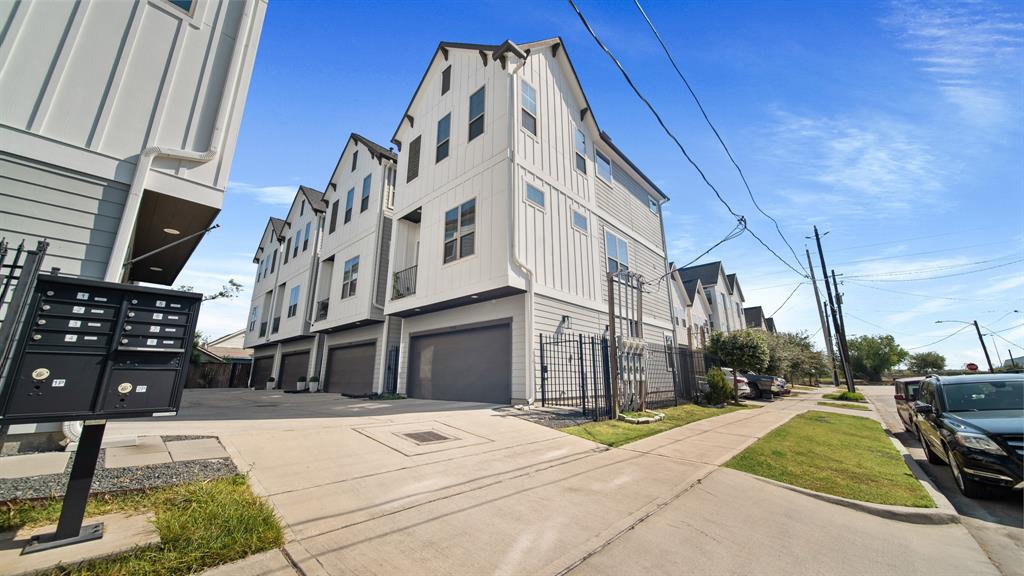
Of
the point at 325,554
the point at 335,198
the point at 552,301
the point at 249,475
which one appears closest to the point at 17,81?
the point at 249,475

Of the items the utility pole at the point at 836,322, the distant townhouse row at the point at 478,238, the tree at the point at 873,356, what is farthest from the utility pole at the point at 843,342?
the tree at the point at 873,356

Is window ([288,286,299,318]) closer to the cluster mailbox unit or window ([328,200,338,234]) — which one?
window ([328,200,338,234])

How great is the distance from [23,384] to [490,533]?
3.37m

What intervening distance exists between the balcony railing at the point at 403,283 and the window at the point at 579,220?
20.5 feet

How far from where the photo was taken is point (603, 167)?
52.4 ft

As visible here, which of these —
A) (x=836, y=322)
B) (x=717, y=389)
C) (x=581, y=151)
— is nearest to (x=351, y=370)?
(x=581, y=151)

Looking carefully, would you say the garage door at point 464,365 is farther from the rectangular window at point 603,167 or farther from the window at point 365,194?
the rectangular window at point 603,167

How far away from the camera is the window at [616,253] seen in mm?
14839

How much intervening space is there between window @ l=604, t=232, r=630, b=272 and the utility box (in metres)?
13.5

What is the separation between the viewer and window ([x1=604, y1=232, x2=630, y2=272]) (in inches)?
584

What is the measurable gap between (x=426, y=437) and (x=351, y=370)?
12.5 m

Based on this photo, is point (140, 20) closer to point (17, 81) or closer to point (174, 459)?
point (17, 81)

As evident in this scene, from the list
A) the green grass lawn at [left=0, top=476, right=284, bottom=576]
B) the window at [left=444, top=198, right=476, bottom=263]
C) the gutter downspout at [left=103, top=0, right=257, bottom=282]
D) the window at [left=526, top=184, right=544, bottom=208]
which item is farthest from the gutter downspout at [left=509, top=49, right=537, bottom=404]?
→ the green grass lawn at [left=0, top=476, right=284, bottom=576]

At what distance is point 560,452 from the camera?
5.76m
